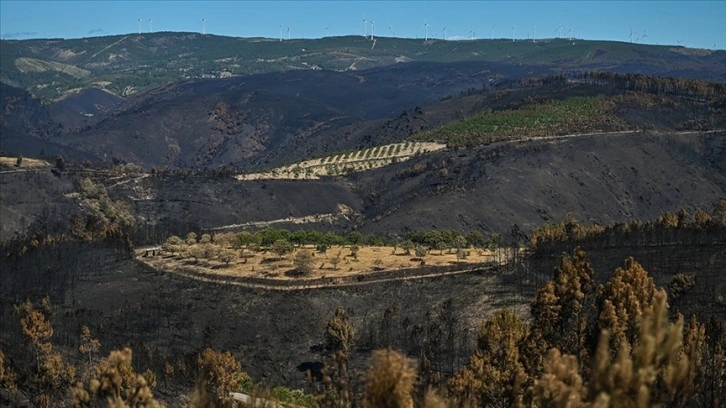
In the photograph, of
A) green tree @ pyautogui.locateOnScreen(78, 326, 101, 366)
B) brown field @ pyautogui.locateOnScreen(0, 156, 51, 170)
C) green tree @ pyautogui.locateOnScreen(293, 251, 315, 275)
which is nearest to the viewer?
green tree @ pyautogui.locateOnScreen(78, 326, 101, 366)

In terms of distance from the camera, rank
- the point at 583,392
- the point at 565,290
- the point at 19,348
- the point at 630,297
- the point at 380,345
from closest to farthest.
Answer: the point at 583,392
the point at 630,297
the point at 565,290
the point at 19,348
the point at 380,345

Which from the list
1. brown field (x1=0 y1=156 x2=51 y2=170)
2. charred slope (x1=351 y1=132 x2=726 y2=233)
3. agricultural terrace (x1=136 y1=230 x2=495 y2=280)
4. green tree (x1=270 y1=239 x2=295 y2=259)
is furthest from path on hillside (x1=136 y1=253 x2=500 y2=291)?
brown field (x1=0 y1=156 x2=51 y2=170)

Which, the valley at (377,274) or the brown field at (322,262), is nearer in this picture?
the valley at (377,274)

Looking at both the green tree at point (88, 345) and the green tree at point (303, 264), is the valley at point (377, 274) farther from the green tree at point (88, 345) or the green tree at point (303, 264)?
the green tree at point (88, 345)

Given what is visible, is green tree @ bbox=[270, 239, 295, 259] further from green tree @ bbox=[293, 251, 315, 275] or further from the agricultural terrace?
green tree @ bbox=[293, 251, 315, 275]

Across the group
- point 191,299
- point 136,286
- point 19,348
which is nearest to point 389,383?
point 19,348

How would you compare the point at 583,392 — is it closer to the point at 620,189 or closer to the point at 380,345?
the point at 380,345

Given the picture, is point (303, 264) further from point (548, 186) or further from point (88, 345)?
point (548, 186)

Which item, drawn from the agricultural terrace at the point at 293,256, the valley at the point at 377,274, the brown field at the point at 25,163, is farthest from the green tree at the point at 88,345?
the brown field at the point at 25,163
